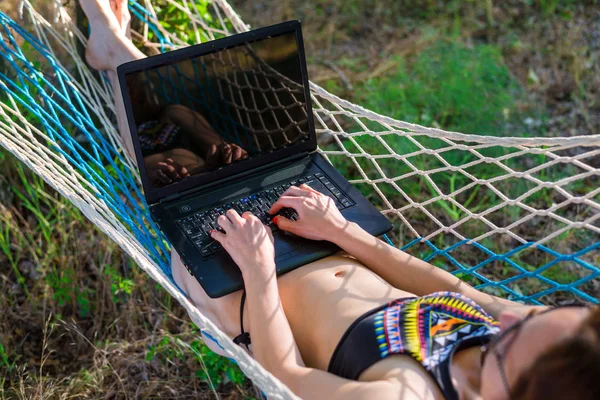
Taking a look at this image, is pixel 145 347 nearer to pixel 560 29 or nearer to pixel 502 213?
pixel 502 213

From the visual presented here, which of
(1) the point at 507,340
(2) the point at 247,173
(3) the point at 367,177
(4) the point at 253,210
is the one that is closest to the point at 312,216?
(4) the point at 253,210

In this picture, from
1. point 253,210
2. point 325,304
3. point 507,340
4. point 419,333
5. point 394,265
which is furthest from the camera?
point 253,210

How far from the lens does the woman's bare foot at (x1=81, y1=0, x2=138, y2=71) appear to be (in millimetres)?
1808

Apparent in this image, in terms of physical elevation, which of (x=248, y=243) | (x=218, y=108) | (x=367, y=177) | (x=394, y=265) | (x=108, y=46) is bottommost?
(x=367, y=177)

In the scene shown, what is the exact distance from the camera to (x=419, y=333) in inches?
46.0

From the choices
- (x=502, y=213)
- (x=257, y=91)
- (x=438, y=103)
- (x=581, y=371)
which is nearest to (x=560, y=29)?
(x=438, y=103)

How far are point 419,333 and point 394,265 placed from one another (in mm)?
269

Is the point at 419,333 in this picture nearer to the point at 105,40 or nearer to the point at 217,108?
the point at 217,108

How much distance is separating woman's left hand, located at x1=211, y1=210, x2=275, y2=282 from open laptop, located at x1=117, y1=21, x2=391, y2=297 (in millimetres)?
55

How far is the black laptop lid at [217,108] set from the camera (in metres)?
1.49

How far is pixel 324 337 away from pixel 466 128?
5.43ft

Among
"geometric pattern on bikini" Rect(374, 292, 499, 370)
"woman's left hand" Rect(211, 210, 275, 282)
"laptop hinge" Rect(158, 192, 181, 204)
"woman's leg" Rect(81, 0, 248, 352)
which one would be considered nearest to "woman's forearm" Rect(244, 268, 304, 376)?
"woman's left hand" Rect(211, 210, 275, 282)

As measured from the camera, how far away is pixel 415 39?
3.35 meters

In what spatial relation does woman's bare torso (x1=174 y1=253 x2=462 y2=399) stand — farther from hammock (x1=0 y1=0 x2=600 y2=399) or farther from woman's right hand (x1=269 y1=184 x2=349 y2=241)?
hammock (x1=0 y1=0 x2=600 y2=399)
